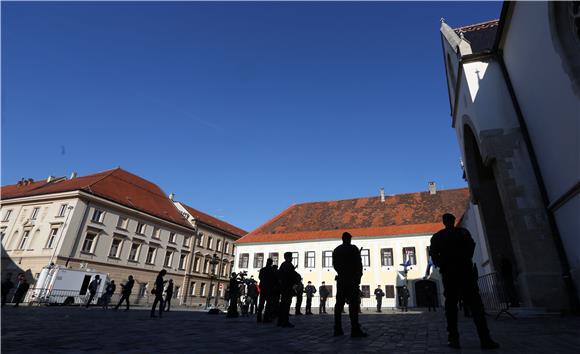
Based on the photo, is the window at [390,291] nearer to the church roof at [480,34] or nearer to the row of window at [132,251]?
the church roof at [480,34]

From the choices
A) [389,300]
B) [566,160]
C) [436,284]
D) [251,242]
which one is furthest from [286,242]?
[566,160]

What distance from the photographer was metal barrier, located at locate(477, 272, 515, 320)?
34.2ft

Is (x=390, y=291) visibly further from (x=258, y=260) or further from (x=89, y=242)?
(x=89, y=242)

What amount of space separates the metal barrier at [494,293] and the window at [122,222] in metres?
34.9

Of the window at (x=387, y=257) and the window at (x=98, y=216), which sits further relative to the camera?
the window at (x=387, y=257)

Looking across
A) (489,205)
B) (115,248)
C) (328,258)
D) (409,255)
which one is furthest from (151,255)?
(489,205)

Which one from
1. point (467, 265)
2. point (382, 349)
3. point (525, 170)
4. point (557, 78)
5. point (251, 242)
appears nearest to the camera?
point (382, 349)

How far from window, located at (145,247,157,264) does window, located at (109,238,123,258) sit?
381 cm

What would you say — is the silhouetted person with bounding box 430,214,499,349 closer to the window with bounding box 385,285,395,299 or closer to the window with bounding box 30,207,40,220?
the window with bounding box 385,285,395,299

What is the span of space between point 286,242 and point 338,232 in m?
6.24

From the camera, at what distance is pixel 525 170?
35.2 feet

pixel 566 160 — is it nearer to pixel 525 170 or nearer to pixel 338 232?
pixel 525 170

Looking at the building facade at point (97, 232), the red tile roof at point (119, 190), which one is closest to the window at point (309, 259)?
the building facade at point (97, 232)

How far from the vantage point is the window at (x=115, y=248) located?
115 feet
